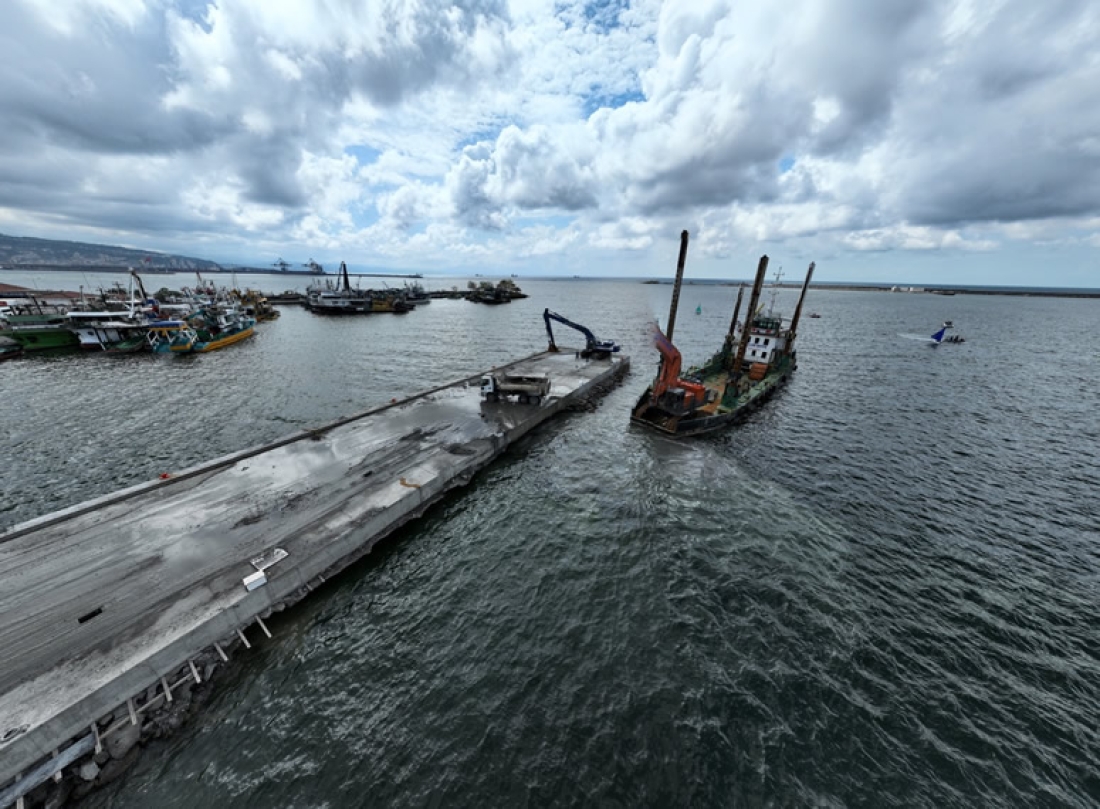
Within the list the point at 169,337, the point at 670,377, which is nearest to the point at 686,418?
the point at 670,377

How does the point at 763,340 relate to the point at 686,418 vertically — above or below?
above

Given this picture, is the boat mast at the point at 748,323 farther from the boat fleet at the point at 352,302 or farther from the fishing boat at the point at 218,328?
the boat fleet at the point at 352,302

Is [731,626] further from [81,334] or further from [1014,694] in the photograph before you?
[81,334]

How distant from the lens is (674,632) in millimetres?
12273

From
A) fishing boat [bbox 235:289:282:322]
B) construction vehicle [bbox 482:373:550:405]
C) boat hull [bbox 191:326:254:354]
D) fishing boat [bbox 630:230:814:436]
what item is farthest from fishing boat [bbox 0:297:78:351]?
fishing boat [bbox 630:230:814:436]

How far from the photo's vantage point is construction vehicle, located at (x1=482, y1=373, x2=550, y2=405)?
28.5 metres

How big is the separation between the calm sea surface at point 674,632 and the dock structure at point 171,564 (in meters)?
1.22

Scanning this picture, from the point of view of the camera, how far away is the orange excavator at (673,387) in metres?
27.3

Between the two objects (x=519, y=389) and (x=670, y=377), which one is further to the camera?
(x=670, y=377)

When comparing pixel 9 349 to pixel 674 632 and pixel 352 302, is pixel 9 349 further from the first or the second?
pixel 674 632

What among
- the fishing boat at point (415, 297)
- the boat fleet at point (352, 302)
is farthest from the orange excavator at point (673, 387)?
the fishing boat at point (415, 297)

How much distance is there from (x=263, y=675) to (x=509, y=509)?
10116mm

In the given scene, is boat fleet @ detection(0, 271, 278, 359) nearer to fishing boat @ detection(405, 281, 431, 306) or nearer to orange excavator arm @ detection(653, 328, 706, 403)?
orange excavator arm @ detection(653, 328, 706, 403)

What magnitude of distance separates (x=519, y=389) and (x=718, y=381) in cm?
2085
